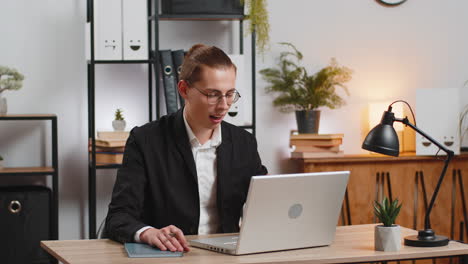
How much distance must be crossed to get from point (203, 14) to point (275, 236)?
1885 millimetres

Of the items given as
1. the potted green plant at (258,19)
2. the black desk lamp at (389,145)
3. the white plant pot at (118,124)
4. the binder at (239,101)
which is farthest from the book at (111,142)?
the black desk lamp at (389,145)

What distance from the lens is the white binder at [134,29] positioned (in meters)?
3.60

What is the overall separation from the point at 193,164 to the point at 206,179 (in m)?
0.10

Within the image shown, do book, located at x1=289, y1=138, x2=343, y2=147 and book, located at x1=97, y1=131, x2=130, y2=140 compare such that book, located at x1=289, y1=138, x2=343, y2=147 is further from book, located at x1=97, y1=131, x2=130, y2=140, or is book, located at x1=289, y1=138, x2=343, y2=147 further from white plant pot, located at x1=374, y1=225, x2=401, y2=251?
white plant pot, located at x1=374, y1=225, x2=401, y2=251

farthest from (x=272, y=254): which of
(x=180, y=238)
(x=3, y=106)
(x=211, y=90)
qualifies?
(x=3, y=106)

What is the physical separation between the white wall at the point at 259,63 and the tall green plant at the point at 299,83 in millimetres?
62

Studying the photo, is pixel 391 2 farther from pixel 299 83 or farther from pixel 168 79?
pixel 168 79

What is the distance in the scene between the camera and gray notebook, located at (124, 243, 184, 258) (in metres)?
1.99

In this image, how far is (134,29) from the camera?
3604 mm

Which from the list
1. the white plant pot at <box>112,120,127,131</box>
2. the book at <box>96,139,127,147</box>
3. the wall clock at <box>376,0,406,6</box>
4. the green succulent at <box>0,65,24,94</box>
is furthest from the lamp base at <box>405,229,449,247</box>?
the wall clock at <box>376,0,406,6</box>

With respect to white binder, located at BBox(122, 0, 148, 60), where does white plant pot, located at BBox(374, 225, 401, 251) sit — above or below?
below

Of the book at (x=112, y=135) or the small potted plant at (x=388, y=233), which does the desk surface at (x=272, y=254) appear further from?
the book at (x=112, y=135)

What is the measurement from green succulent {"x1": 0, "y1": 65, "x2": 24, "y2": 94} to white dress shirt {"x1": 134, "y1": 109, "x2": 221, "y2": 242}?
1365mm

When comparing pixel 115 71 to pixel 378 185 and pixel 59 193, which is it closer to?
pixel 59 193
